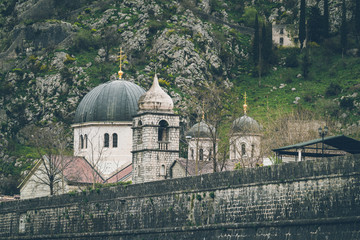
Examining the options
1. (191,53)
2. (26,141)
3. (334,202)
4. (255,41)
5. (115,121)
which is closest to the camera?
(334,202)

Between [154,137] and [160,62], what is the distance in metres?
52.6

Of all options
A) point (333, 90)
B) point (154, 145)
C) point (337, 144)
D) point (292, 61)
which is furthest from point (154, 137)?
point (292, 61)

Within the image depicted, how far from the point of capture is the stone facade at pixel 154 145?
68000mm

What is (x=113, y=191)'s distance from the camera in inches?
2096

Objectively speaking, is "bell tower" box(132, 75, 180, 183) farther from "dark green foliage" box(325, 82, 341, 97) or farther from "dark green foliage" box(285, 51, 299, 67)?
"dark green foliage" box(285, 51, 299, 67)

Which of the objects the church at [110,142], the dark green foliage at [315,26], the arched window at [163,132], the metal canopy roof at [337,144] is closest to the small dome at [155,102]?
the arched window at [163,132]

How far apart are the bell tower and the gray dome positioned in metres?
10.4

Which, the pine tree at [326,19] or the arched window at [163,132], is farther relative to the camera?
the pine tree at [326,19]

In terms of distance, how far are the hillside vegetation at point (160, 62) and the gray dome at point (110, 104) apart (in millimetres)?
20338

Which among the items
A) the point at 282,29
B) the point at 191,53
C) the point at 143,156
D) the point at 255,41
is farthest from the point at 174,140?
the point at 282,29

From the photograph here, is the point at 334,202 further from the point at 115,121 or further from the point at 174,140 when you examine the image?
the point at 115,121

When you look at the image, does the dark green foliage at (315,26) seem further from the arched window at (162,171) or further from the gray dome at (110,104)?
the arched window at (162,171)

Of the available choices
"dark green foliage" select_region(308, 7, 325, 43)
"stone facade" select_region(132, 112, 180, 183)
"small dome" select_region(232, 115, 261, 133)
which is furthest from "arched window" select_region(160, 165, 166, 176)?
"dark green foliage" select_region(308, 7, 325, 43)

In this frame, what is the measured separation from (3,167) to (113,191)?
53.2 m
